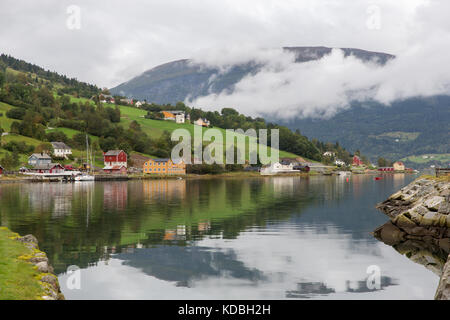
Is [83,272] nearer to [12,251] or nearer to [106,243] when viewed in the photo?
[12,251]

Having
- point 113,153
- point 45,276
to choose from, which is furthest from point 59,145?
point 45,276

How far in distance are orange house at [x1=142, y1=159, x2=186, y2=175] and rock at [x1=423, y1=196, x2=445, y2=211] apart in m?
137

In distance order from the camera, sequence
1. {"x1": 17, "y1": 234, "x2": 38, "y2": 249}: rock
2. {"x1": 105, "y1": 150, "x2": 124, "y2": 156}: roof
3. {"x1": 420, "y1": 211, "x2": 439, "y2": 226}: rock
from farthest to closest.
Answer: {"x1": 105, "y1": 150, "x2": 124, "y2": 156}: roof
{"x1": 420, "y1": 211, "x2": 439, "y2": 226}: rock
{"x1": 17, "y1": 234, "x2": 38, "y2": 249}: rock

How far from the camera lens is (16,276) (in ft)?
61.6

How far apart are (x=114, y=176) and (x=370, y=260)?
13110cm

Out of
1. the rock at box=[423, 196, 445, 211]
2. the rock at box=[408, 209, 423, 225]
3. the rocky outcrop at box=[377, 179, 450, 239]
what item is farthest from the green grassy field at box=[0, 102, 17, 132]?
the rock at box=[423, 196, 445, 211]

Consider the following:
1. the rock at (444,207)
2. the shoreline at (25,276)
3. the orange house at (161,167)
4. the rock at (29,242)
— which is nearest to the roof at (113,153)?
the orange house at (161,167)

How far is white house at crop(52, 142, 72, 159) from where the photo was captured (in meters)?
163

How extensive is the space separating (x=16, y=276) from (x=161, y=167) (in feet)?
507

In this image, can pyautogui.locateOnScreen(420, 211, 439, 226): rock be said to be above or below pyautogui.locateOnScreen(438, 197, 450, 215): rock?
below

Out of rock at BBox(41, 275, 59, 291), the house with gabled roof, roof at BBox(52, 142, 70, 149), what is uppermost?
roof at BBox(52, 142, 70, 149)

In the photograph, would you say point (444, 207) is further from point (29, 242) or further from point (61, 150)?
point (61, 150)

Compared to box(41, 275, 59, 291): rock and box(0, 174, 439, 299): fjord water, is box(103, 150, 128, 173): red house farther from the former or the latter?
box(41, 275, 59, 291): rock

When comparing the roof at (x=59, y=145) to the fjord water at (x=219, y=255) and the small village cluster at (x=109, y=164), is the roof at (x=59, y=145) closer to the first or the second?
the small village cluster at (x=109, y=164)
